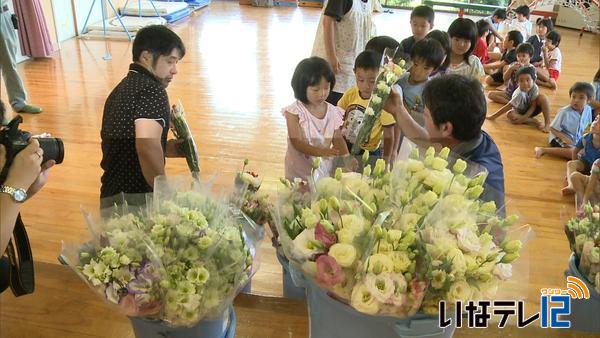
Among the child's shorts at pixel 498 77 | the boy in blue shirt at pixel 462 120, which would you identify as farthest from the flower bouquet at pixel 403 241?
→ the child's shorts at pixel 498 77

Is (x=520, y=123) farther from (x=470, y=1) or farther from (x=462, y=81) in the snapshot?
(x=470, y=1)

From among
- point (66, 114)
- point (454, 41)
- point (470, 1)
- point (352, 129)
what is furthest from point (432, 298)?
point (470, 1)

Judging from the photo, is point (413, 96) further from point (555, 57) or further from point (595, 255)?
point (555, 57)

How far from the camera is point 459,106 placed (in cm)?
162

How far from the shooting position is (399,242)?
0.94 m

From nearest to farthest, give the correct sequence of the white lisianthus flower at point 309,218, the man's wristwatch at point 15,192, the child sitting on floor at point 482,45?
the white lisianthus flower at point 309,218 < the man's wristwatch at point 15,192 < the child sitting on floor at point 482,45

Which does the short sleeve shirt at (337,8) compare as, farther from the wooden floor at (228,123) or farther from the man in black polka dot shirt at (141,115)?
the man in black polka dot shirt at (141,115)

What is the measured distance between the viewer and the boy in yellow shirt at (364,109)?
2.41 m

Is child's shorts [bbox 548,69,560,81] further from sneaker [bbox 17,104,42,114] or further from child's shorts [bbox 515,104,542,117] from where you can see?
sneaker [bbox 17,104,42,114]

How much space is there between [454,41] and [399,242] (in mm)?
2612

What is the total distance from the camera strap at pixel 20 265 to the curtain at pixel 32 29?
5454 millimetres

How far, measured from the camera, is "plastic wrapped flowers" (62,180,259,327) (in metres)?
1.03

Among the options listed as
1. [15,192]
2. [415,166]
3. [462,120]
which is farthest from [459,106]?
[15,192]

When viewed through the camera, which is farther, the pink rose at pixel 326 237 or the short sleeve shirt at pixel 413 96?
the short sleeve shirt at pixel 413 96
